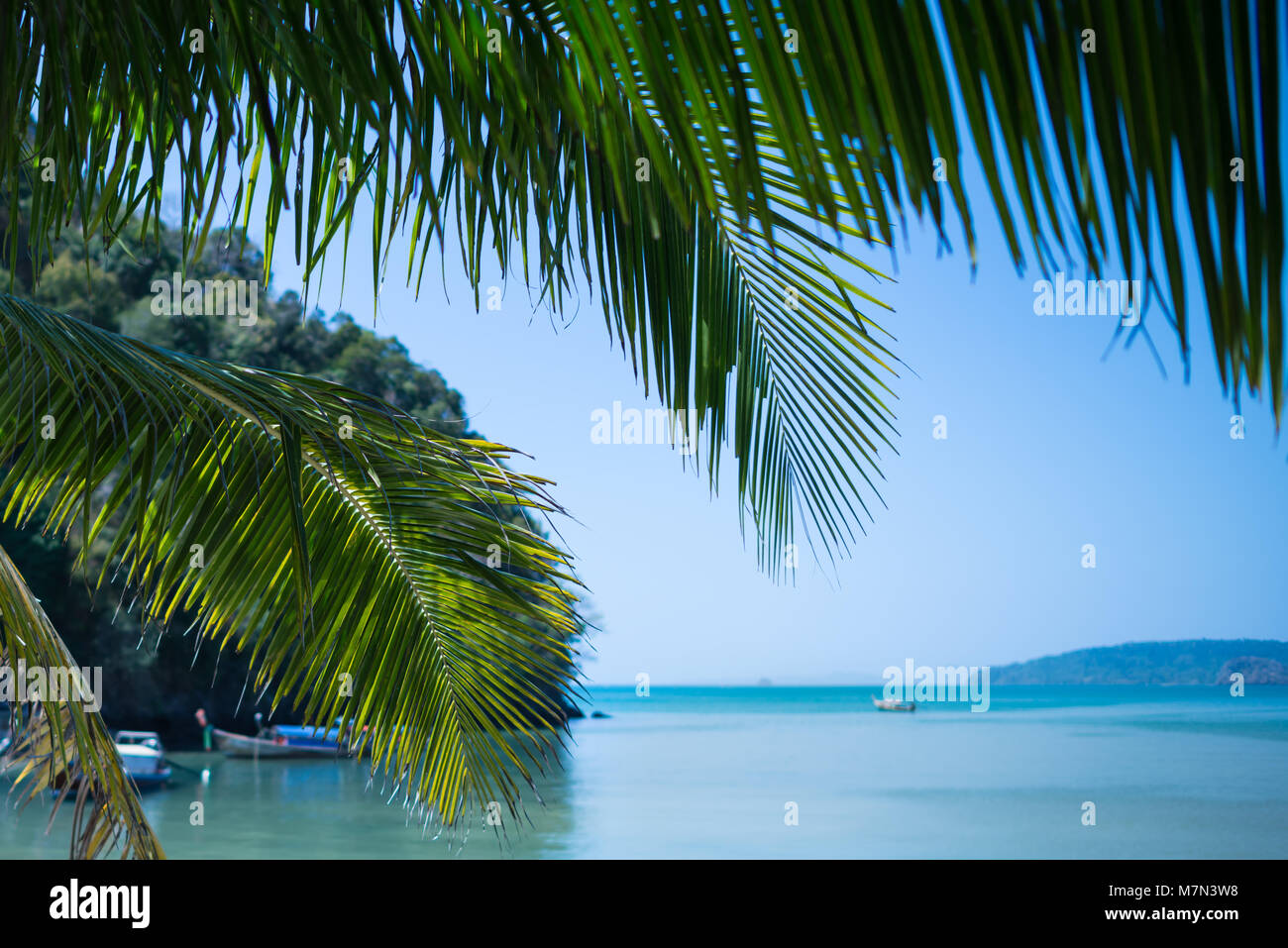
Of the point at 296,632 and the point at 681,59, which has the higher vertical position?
the point at 681,59

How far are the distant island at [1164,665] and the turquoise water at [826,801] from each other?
144ft

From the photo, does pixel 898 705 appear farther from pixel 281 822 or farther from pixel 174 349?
pixel 174 349

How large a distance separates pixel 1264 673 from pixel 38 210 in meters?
116

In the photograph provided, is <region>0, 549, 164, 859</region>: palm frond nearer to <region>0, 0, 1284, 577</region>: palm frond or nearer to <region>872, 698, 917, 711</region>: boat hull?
<region>0, 0, 1284, 577</region>: palm frond

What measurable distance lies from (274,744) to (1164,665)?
9770 centimetres

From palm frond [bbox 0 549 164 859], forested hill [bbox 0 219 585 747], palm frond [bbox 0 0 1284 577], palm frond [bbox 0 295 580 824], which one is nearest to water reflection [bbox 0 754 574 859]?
forested hill [bbox 0 219 585 747]

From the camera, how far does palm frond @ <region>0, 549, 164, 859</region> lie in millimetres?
2135

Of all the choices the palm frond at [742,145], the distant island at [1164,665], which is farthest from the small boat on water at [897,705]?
the palm frond at [742,145]

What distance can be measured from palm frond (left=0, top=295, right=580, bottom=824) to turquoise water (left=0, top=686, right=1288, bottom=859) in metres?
6.48

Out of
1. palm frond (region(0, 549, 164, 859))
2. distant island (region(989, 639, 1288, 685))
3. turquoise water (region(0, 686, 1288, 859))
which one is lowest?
distant island (region(989, 639, 1288, 685))

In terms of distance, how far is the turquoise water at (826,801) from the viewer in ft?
77.0

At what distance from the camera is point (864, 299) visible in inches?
72.4
